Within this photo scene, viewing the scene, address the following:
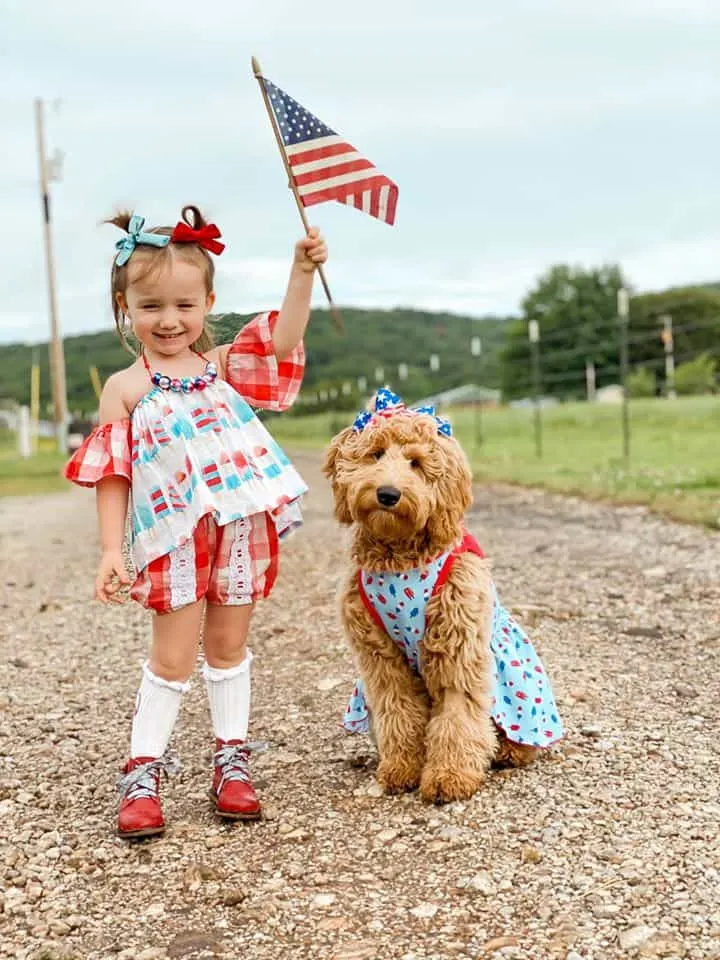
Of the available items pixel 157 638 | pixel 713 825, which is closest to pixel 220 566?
pixel 157 638

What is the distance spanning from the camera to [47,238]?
105 ft

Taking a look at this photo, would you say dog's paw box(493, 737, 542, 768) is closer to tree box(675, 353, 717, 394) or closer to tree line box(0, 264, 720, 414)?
tree line box(0, 264, 720, 414)

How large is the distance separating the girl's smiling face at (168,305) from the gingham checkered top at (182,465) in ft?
0.55

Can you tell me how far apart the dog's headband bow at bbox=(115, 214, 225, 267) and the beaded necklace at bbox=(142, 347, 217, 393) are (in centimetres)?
35

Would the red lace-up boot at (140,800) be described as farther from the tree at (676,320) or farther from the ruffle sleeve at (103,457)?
the tree at (676,320)

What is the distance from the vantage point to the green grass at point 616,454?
39.1ft

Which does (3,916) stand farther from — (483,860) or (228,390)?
(228,390)

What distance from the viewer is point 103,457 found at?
3.57m

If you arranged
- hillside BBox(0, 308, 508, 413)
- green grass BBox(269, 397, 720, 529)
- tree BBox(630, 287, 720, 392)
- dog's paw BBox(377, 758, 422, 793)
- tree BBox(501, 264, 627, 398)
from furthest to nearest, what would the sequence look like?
1. tree BBox(501, 264, 627, 398)
2. tree BBox(630, 287, 720, 392)
3. hillside BBox(0, 308, 508, 413)
4. green grass BBox(269, 397, 720, 529)
5. dog's paw BBox(377, 758, 422, 793)

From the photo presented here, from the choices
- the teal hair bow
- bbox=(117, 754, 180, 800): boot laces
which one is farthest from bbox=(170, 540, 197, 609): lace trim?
the teal hair bow

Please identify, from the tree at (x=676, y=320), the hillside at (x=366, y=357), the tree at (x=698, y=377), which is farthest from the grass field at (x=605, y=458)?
the tree at (x=676, y=320)

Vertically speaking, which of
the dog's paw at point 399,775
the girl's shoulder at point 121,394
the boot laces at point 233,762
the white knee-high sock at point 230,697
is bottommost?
the dog's paw at point 399,775

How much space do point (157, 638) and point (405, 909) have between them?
1.23 m

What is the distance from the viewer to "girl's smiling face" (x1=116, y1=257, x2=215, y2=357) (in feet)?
11.7
